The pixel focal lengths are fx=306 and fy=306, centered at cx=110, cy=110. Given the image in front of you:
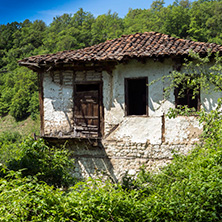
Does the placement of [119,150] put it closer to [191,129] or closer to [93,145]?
[93,145]

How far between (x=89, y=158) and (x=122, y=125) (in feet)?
4.76

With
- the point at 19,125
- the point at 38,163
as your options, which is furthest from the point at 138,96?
the point at 19,125

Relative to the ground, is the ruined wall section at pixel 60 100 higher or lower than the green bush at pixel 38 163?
higher

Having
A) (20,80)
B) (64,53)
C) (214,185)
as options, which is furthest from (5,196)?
(20,80)

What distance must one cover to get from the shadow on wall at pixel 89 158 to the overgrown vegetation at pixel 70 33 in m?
18.1

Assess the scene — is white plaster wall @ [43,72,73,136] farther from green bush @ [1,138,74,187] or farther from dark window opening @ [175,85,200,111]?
dark window opening @ [175,85,200,111]

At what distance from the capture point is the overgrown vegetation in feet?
95.5

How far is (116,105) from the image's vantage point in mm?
8594

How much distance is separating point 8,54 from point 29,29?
538 centimetres

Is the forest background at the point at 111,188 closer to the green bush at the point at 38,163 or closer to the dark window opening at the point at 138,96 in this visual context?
the green bush at the point at 38,163

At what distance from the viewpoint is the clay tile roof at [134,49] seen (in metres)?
7.78

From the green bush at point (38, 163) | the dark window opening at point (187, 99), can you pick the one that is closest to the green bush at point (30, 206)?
the green bush at point (38, 163)

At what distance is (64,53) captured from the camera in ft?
30.6

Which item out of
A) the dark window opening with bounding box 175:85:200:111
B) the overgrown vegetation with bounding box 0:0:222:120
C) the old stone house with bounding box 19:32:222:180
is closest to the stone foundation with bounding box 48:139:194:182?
the old stone house with bounding box 19:32:222:180
